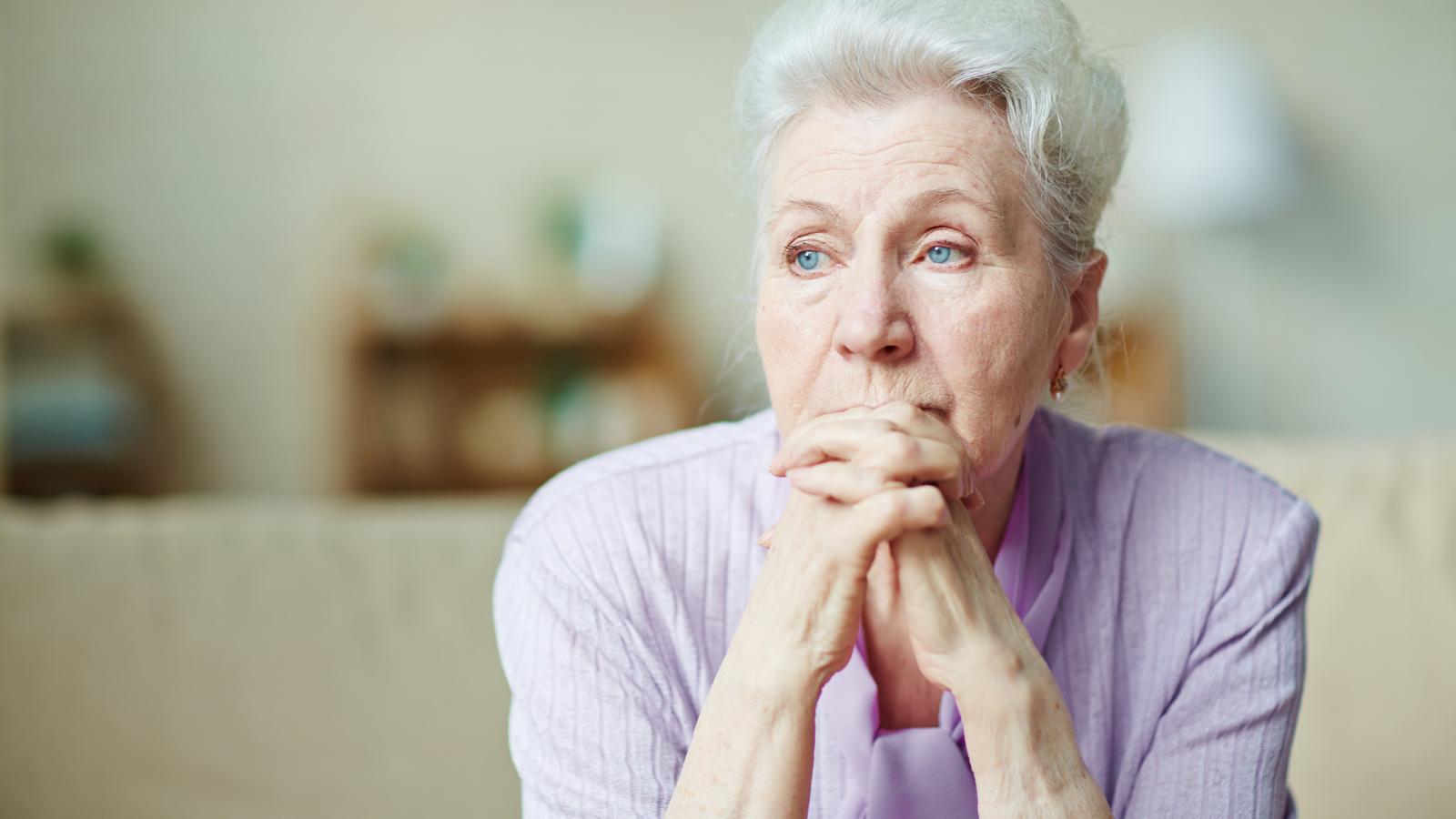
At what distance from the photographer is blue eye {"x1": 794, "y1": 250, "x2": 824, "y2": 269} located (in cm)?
113

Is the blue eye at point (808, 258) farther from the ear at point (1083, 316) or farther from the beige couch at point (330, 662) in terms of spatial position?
the beige couch at point (330, 662)

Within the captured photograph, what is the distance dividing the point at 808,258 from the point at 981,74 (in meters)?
0.22

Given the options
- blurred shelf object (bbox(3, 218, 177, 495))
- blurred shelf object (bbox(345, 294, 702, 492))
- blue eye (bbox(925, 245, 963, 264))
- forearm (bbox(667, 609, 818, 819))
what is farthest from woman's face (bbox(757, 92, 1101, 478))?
blurred shelf object (bbox(3, 218, 177, 495))

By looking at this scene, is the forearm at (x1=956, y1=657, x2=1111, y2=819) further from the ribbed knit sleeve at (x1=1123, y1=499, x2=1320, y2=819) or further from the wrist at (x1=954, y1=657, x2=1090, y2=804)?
the ribbed knit sleeve at (x1=1123, y1=499, x2=1320, y2=819)

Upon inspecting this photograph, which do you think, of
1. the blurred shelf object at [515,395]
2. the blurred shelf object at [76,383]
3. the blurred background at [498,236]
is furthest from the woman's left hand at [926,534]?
the blurred shelf object at [76,383]

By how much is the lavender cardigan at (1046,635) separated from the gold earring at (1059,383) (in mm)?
97

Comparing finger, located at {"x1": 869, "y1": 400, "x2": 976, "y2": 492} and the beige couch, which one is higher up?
finger, located at {"x1": 869, "y1": 400, "x2": 976, "y2": 492}

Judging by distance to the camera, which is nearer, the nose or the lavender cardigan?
the nose

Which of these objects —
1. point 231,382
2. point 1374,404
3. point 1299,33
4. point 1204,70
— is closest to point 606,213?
point 231,382

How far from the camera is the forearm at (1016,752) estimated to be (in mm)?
1009

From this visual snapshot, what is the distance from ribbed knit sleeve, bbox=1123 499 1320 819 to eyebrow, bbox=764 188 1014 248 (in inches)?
18.0

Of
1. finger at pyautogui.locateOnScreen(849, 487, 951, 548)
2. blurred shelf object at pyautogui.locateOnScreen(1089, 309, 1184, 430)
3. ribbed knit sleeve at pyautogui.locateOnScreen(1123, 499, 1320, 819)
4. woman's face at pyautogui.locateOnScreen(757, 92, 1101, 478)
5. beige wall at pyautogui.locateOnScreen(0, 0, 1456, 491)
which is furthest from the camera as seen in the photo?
beige wall at pyautogui.locateOnScreen(0, 0, 1456, 491)

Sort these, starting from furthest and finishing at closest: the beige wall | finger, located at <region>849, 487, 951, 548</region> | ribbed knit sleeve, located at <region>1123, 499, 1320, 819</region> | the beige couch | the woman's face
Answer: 1. the beige wall
2. the beige couch
3. ribbed knit sleeve, located at <region>1123, 499, 1320, 819</region>
4. the woman's face
5. finger, located at <region>849, 487, 951, 548</region>

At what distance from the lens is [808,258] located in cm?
113
